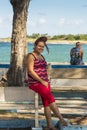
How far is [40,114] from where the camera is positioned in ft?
32.5

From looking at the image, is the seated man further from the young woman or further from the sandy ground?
the young woman

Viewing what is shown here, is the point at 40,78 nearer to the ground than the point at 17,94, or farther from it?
farther from it

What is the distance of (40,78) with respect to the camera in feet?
26.1

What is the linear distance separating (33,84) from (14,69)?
183 inches

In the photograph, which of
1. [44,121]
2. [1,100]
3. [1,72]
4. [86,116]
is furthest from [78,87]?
[1,72]

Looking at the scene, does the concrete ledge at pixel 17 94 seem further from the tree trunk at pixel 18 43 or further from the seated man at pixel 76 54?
the seated man at pixel 76 54

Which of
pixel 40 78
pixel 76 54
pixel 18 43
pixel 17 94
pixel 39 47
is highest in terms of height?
pixel 39 47

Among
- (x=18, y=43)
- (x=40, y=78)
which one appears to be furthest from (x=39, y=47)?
(x=18, y=43)

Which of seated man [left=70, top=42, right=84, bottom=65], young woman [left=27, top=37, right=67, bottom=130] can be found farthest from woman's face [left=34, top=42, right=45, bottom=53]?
seated man [left=70, top=42, right=84, bottom=65]

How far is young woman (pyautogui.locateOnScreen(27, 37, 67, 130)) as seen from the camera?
26.1 feet

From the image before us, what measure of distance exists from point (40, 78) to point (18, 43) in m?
4.69

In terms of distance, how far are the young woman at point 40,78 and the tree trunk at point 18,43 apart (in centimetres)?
444

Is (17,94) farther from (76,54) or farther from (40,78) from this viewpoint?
(76,54)

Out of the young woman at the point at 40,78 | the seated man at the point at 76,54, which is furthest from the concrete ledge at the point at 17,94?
the seated man at the point at 76,54
